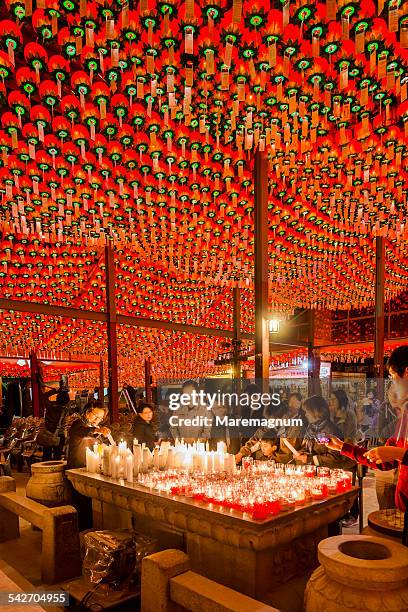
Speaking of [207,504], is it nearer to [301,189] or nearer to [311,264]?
[301,189]

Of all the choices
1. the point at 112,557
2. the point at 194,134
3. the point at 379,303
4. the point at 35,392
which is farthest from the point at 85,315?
the point at 112,557

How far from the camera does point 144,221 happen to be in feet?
25.8

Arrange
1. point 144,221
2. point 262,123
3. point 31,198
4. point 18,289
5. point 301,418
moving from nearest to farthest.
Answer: point 262,123 → point 301,418 → point 31,198 → point 144,221 → point 18,289

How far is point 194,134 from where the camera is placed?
533 cm

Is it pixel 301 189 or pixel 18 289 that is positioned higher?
pixel 301 189

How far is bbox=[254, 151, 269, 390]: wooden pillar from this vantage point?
6270 millimetres

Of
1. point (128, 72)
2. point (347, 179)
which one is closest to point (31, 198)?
point (128, 72)

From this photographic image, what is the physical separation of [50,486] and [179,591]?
10.2 feet

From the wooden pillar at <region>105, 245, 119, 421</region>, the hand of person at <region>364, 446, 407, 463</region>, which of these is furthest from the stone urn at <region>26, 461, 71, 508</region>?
the wooden pillar at <region>105, 245, 119, 421</region>

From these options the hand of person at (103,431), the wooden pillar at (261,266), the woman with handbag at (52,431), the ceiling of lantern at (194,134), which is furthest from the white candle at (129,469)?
the woman with handbag at (52,431)

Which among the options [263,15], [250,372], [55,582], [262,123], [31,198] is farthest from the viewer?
[250,372]

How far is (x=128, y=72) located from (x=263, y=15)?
145cm

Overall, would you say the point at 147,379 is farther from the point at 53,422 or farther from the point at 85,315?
the point at 53,422

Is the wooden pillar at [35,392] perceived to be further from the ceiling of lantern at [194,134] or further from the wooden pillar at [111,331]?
the ceiling of lantern at [194,134]
